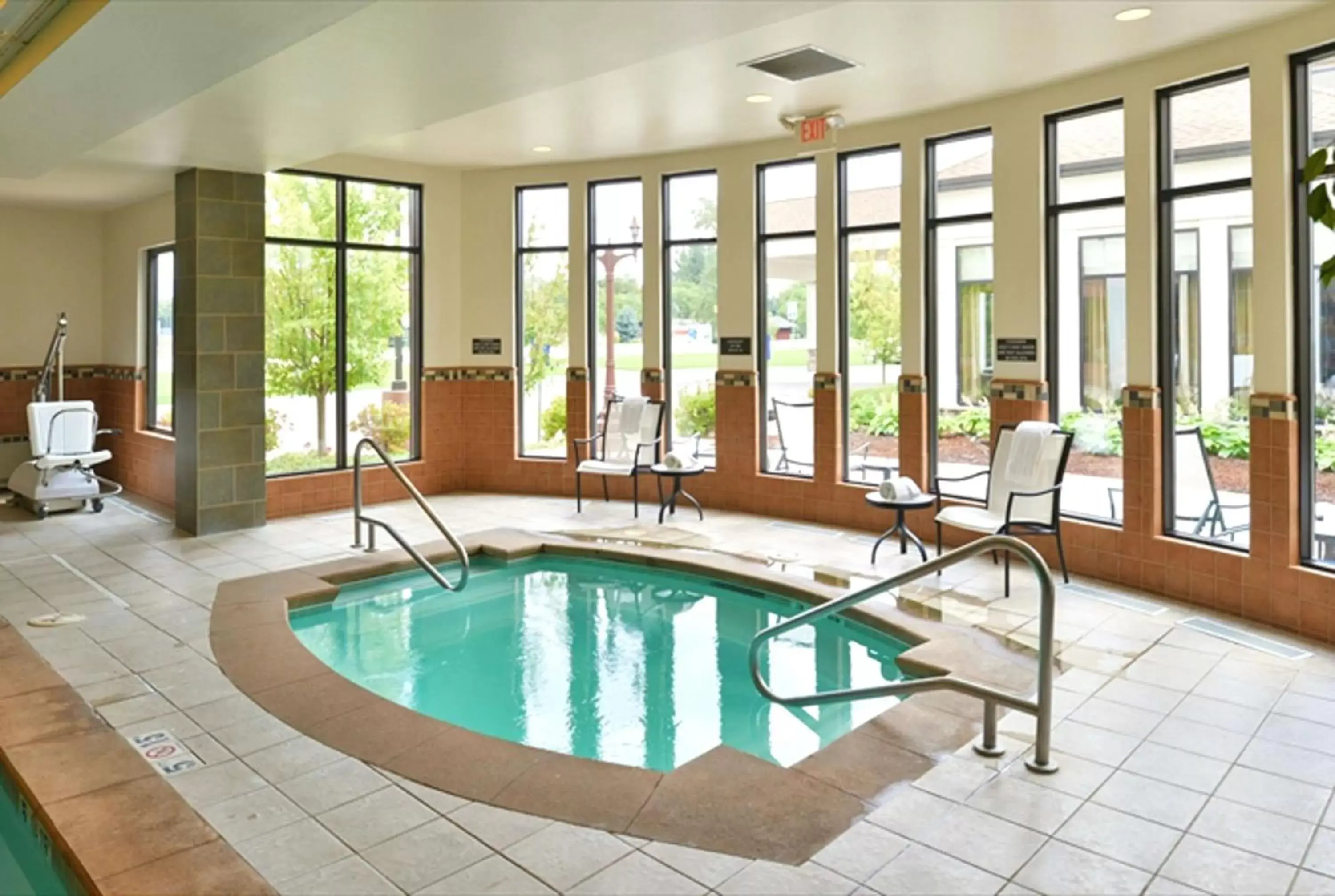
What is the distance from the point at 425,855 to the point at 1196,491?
4.86 metres

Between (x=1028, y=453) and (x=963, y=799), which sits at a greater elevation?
(x=1028, y=453)

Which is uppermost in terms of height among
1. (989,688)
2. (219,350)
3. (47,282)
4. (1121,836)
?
(47,282)

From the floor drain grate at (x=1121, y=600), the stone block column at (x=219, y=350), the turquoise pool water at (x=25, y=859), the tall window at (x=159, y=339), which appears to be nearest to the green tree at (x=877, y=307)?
the floor drain grate at (x=1121, y=600)

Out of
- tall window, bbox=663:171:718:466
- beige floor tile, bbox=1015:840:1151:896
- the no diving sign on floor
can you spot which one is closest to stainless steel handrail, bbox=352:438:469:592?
the no diving sign on floor

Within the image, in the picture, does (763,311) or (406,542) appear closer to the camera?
(406,542)

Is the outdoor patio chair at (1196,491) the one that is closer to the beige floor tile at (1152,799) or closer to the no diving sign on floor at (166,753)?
the beige floor tile at (1152,799)

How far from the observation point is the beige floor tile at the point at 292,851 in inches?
103

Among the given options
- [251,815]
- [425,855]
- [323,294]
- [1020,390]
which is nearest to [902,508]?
[1020,390]

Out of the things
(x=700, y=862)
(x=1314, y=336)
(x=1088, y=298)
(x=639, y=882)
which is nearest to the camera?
(x=639, y=882)

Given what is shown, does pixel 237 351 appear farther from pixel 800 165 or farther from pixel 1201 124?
pixel 1201 124

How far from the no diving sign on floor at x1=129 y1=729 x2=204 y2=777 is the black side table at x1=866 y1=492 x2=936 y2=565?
13.8ft

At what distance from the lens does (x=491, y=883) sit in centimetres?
255

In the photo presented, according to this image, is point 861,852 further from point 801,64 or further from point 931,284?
point 931,284

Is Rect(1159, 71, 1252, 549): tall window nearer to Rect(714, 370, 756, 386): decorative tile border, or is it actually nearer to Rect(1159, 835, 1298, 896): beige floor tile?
Rect(1159, 835, 1298, 896): beige floor tile
